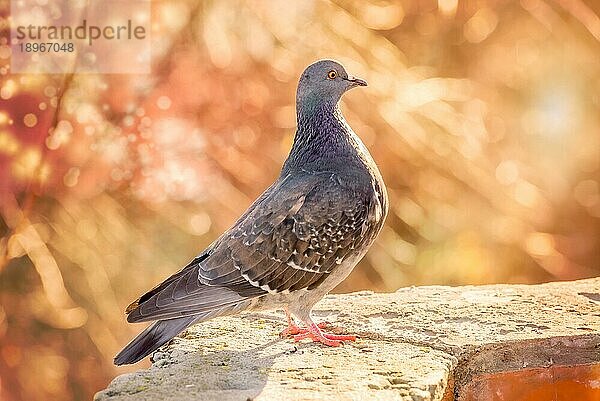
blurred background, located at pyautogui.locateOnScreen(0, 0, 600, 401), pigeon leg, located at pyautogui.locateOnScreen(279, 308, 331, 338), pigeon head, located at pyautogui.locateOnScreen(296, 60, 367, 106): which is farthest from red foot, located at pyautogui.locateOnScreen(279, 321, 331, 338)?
blurred background, located at pyautogui.locateOnScreen(0, 0, 600, 401)

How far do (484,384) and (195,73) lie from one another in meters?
1.88

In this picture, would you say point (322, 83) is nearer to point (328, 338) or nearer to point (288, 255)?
point (288, 255)

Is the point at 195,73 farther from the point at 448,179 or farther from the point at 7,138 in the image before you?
the point at 448,179

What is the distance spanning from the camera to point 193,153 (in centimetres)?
407

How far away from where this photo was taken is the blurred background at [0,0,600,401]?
389 cm

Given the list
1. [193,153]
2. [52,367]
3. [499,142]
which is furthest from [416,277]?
[52,367]

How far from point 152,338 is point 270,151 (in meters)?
1.80

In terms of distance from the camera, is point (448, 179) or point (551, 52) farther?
Answer: point (551, 52)

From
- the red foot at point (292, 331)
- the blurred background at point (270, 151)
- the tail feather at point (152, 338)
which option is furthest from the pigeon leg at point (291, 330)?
the blurred background at point (270, 151)

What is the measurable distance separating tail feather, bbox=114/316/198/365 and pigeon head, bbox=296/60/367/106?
0.80 m

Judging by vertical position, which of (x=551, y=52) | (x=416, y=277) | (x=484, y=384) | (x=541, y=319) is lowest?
(x=484, y=384)

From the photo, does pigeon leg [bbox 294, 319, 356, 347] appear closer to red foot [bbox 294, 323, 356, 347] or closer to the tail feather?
red foot [bbox 294, 323, 356, 347]

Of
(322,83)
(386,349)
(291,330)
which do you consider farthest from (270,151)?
(386,349)

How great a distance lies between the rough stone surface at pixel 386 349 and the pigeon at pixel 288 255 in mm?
109
